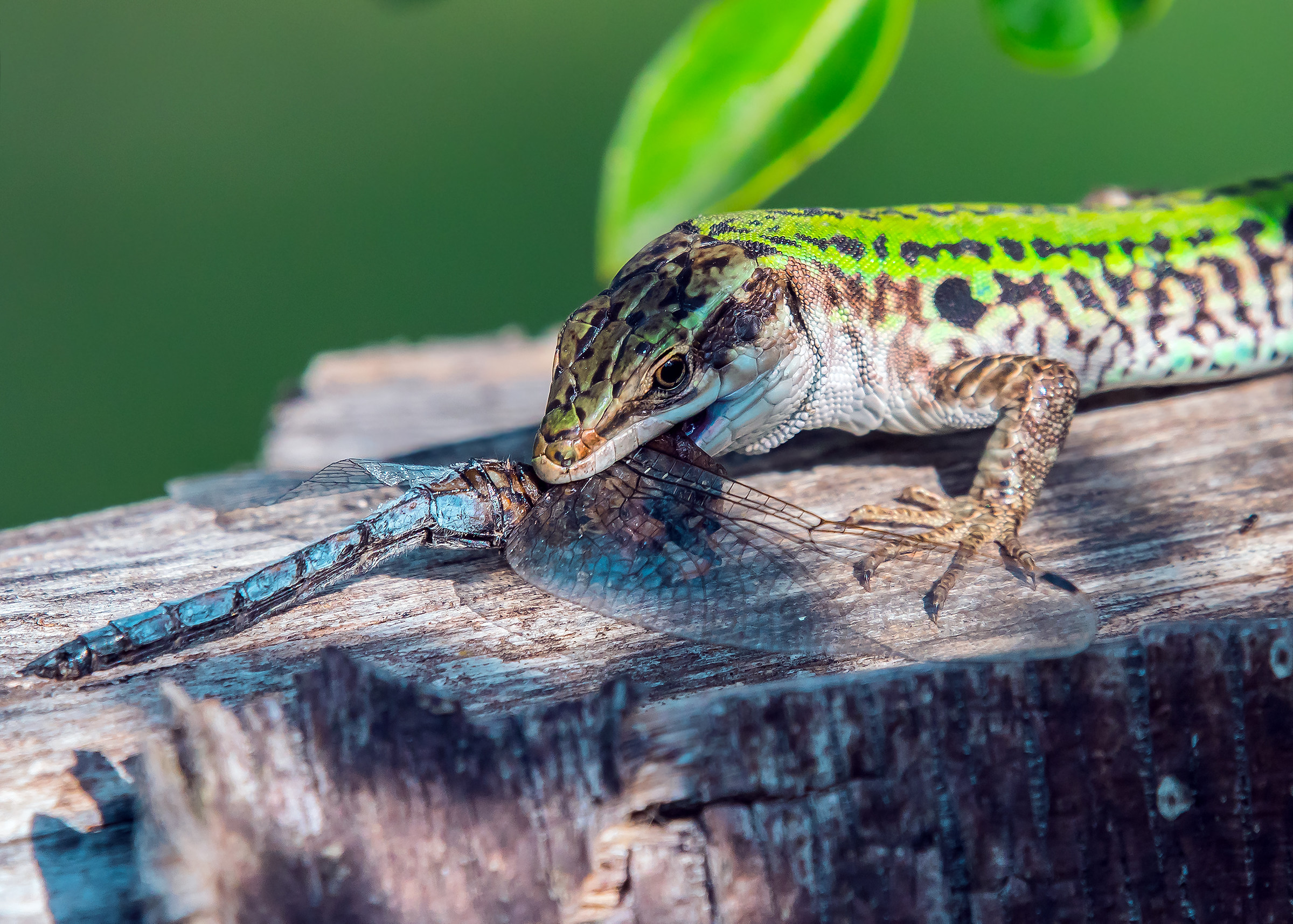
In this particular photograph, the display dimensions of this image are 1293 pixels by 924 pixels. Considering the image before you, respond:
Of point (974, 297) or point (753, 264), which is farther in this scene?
point (974, 297)

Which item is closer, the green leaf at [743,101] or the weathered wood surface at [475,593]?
the weathered wood surface at [475,593]

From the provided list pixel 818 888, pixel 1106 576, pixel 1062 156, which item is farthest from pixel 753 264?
pixel 1062 156

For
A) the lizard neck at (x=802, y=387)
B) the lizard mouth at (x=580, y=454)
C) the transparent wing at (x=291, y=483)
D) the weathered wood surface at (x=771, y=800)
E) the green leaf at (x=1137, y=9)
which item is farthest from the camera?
the lizard neck at (x=802, y=387)

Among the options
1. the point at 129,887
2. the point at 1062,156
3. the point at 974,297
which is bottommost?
the point at 129,887

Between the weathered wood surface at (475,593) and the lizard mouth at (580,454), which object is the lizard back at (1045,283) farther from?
the lizard mouth at (580,454)

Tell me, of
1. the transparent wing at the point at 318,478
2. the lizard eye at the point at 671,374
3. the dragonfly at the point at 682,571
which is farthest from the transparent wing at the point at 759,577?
the transparent wing at the point at 318,478

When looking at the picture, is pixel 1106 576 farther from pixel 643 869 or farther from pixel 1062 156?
pixel 1062 156

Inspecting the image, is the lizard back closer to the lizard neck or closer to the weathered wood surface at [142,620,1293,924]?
the lizard neck
